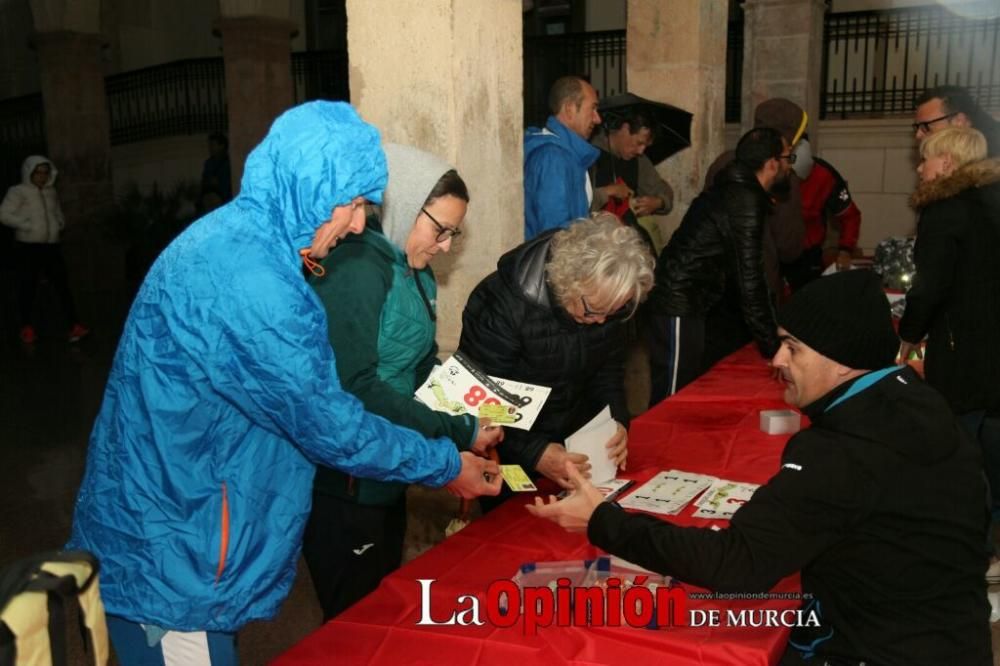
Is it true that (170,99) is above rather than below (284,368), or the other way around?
above

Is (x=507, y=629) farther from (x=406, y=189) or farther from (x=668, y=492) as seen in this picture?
(x=406, y=189)

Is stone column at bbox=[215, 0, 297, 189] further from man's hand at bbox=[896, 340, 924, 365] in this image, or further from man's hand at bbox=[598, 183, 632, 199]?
man's hand at bbox=[896, 340, 924, 365]

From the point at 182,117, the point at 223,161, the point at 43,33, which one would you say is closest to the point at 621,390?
the point at 223,161

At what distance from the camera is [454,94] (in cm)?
375

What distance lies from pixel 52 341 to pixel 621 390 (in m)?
8.44

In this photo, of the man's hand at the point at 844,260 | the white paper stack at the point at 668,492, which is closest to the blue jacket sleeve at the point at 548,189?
the white paper stack at the point at 668,492

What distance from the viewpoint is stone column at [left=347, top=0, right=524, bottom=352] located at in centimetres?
375

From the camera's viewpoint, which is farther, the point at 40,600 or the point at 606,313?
the point at 606,313

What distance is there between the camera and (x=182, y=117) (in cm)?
1753

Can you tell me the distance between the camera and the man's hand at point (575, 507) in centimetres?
→ 231

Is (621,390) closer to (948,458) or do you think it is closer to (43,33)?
(948,458)

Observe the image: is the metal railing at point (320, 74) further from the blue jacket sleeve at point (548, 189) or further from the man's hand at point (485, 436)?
the man's hand at point (485, 436)

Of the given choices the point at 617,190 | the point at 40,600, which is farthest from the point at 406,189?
the point at 617,190

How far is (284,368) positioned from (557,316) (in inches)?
52.8
